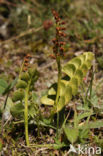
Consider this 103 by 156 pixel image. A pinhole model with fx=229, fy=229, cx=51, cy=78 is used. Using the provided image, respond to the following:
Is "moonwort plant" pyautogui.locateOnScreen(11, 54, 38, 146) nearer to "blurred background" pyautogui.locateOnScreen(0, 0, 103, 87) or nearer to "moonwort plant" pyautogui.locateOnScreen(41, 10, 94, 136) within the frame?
"moonwort plant" pyautogui.locateOnScreen(41, 10, 94, 136)

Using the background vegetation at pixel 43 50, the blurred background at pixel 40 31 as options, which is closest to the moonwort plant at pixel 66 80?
the background vegetation at pixel 43 50

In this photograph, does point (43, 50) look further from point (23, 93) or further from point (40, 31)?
point (23, 93)

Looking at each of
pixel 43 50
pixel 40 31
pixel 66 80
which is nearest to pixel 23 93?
pixel 66 80

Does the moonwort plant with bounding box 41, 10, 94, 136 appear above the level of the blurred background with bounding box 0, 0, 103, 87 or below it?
below

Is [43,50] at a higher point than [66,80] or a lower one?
higher

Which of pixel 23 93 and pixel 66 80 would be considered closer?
pixel 23 93

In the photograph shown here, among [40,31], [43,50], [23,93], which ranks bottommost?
[23,93]

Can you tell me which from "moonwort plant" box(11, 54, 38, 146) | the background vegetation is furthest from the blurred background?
"moonwort plant" box(11, 54, 38, 146)

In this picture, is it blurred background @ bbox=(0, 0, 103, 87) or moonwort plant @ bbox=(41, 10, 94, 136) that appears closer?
moonwort plant @ bbox=(41, 10, 94, 136)

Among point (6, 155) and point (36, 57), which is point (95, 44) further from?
point (6, 155)
